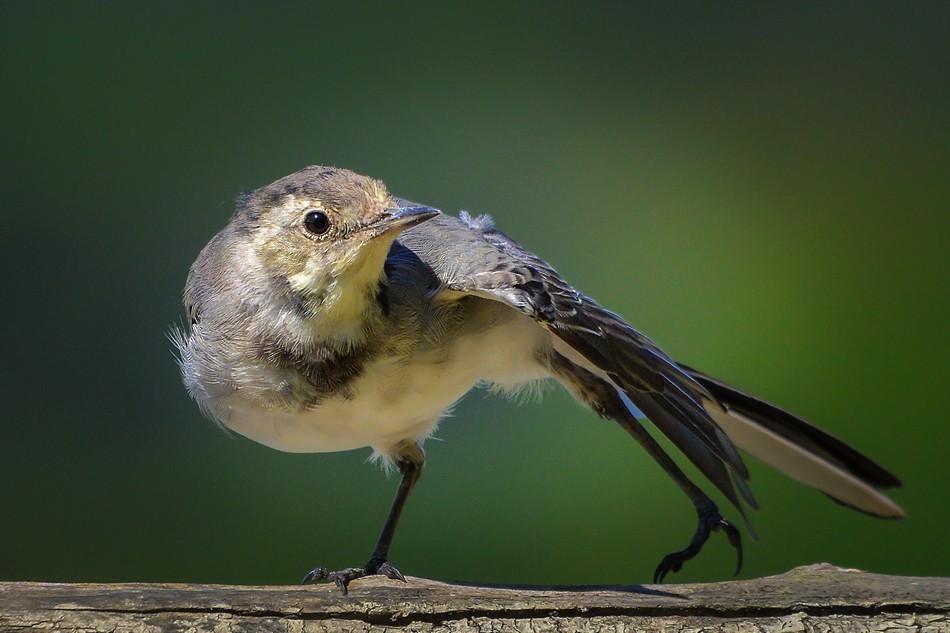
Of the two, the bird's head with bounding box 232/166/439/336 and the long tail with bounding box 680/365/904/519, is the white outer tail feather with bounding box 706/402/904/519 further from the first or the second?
the bird's head with bounding box 232/166/439/336

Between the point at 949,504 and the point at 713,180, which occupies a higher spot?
the point at 713,180

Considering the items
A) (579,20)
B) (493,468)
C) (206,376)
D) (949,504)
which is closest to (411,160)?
(579,20)

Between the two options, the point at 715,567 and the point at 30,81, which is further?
the point at 30,81

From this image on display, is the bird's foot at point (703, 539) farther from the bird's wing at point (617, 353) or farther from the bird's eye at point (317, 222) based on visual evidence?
the bird's eye at point (317, 222)

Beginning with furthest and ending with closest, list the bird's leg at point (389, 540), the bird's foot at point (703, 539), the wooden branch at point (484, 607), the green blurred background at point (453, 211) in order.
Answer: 1. the green blurred background at point (453, 211)
2. the bird's foot at point (703, 539)
3. the bird's leg at point (389, 540)
4. the wooden branch at point (484, 607)

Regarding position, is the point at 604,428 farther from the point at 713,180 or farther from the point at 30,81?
the point at 30,81

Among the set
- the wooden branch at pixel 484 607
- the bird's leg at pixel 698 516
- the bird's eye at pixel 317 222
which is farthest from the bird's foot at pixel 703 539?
the bird's eye at pixel 317 222

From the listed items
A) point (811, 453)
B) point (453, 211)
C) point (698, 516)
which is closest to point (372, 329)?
point (698, 516)
